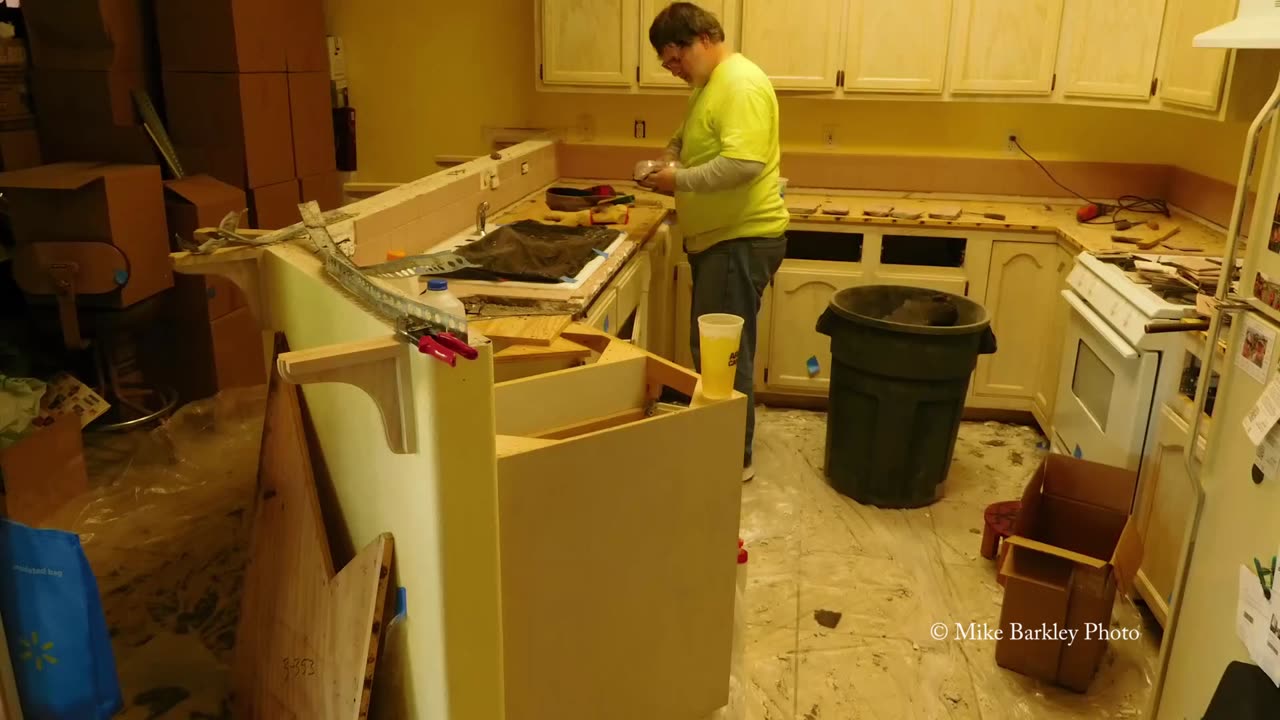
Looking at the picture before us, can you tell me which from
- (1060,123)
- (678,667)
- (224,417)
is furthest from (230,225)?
(1060,123)

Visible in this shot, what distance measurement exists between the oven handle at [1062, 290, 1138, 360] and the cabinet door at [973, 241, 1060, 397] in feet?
1.97

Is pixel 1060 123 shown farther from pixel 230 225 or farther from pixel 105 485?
pixel 105 485

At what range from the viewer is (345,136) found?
429 centimetres

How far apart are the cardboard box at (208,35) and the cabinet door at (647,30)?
4.97ft

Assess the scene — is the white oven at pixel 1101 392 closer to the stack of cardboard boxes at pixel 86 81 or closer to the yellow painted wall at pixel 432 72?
the yellow painted wall at pixel 432 72

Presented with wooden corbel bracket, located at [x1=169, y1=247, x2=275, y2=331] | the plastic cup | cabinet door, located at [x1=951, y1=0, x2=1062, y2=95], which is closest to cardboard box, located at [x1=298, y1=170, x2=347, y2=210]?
wooden corbel bracket, located at [x1=169, y1=247, x2=275, y2=331]

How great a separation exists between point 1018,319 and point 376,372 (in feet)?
10.0

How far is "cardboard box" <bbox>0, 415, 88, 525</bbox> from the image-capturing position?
2.67 metres

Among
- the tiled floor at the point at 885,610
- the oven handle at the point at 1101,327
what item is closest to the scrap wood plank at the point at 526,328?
the tiled floor at the point at 885,610

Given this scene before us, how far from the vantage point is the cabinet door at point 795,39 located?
12.1ft

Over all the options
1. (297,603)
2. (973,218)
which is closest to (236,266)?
(297,603)

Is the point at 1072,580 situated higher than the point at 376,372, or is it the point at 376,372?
the point at 376,372

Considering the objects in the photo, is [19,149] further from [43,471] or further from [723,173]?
[723,173]

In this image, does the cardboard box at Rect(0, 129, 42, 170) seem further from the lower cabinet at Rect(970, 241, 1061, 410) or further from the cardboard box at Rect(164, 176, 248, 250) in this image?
the lower cabinet at Rect(970, 241, 1061, 410)
